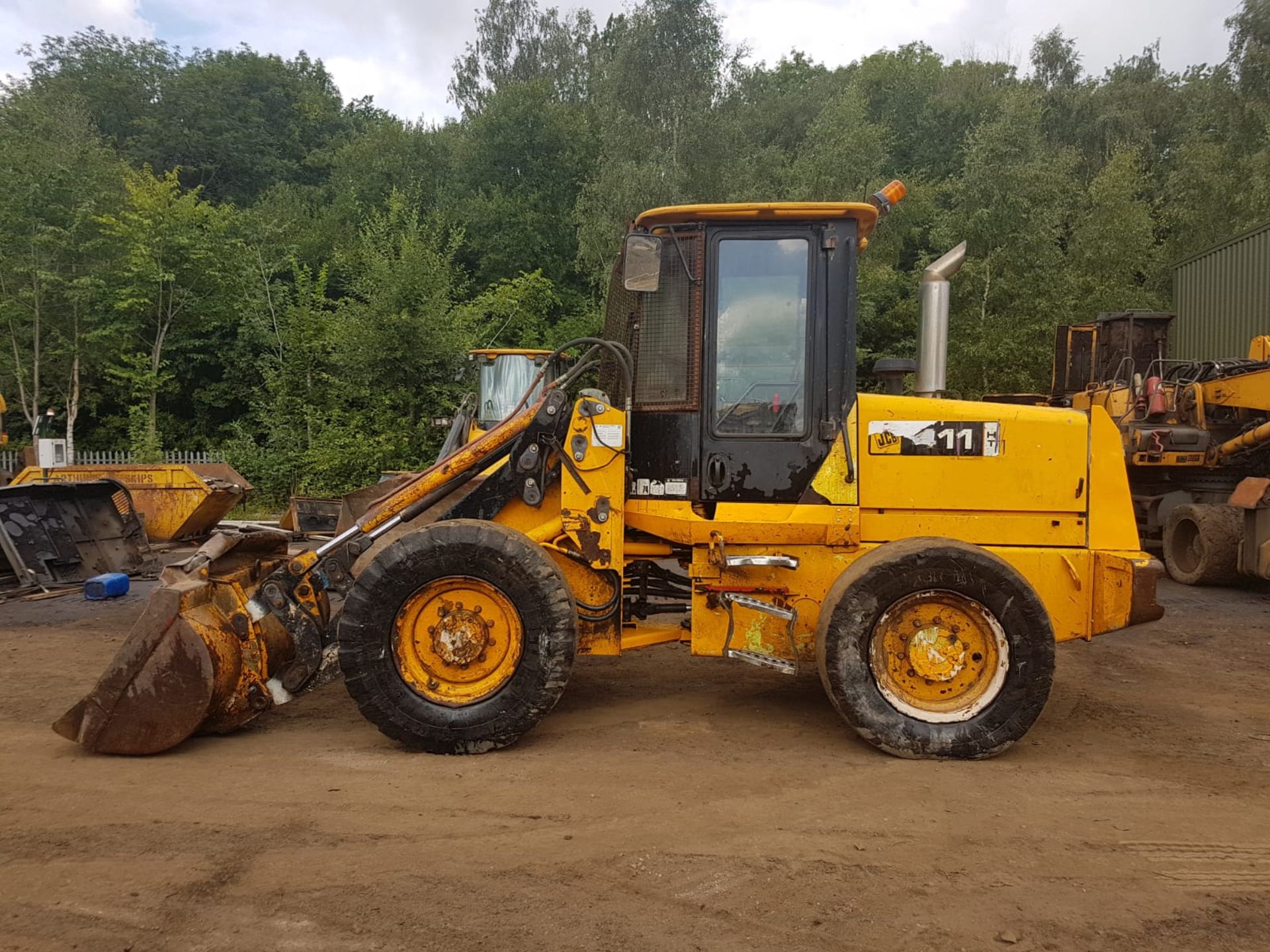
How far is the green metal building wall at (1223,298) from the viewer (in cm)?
1752

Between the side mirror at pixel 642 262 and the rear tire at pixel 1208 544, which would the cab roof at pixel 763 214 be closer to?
the side mirror at pixel 642 262

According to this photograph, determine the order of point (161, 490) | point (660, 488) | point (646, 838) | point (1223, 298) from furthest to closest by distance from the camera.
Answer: point (1223, 298)
point (161, 490)
point (660, 488)
point (646, 838)

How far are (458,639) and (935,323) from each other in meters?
2.81

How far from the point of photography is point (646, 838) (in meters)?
3.53

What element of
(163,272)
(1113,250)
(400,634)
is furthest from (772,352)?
(1113,250)

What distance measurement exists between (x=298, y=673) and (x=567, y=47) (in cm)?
4219

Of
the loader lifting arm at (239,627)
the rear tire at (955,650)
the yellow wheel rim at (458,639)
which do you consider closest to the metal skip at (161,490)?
the loader lifting arm at (239,627)

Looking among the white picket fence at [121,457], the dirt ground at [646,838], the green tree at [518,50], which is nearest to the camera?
the dirt ground at [646,838]

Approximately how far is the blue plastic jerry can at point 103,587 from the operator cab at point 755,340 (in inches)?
269

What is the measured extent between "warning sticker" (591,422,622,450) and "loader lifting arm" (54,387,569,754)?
0.61 feet

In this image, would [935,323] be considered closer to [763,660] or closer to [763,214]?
[763,214]

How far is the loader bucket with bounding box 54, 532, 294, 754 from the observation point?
4.26 m

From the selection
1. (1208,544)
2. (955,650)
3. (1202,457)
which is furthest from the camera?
(1202,457)

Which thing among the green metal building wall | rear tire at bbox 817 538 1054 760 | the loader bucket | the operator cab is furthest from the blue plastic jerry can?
the green metal building wall
